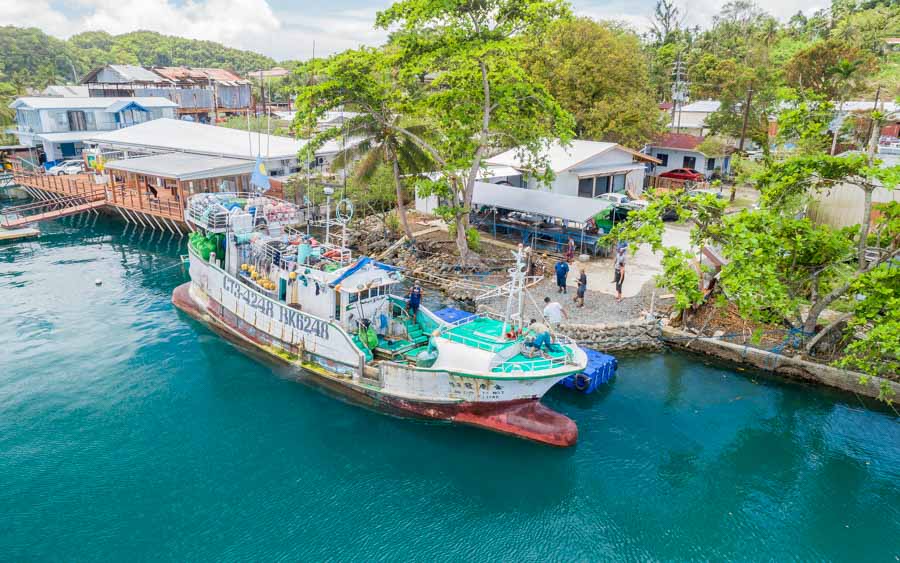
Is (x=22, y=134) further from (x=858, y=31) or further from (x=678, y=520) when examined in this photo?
(x=858, y=31)

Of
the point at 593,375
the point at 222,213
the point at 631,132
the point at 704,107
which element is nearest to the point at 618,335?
the point at 593,375

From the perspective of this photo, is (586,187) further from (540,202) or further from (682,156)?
(682,156)

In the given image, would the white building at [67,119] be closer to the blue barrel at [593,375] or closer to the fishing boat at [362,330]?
the fishing boat at [362,330]

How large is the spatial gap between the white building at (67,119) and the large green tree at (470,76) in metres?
48.3

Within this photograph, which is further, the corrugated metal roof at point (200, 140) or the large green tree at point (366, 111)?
the corrugated metal roof at point (200, 140)

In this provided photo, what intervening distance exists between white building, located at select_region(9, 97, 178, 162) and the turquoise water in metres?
47.9

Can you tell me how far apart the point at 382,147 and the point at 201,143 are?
75.8ft

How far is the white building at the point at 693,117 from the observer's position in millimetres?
66250

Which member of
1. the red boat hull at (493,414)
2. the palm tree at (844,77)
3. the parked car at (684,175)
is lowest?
the red boat hull at (493,414)

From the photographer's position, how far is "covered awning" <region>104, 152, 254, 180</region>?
40.4 m

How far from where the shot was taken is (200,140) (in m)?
50.2

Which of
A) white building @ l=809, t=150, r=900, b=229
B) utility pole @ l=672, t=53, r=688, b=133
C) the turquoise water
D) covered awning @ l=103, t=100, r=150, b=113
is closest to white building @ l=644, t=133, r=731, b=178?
utility pole @ l=672, t=53, r=688, b=133

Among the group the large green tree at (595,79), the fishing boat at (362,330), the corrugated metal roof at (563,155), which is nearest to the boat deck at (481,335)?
the fishing boat at (362,330)

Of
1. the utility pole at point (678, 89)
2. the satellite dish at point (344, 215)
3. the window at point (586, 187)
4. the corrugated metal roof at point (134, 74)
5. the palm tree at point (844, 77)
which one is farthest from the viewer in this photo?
the corrugated metal roof at point (134, 74)
